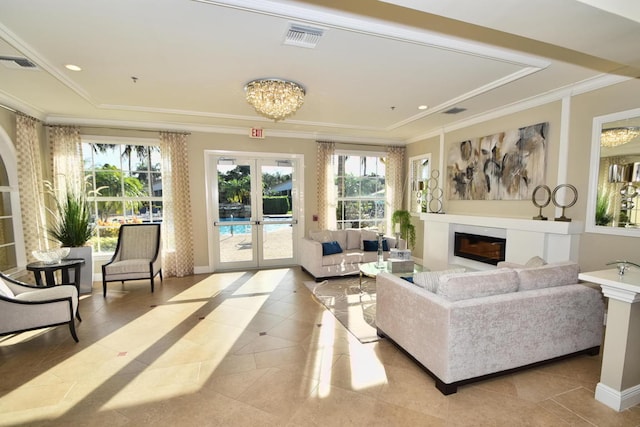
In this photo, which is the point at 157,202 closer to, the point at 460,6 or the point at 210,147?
the point at 210,147

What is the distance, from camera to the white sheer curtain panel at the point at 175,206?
520 cm

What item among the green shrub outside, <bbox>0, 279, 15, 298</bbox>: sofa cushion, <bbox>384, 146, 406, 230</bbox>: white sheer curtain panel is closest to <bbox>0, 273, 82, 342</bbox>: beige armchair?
<bbox>0, 279, 15, 298</bbox>: sofa cushion

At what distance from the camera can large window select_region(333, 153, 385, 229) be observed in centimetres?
648

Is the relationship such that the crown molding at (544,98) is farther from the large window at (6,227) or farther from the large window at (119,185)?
the large window at (6,227)

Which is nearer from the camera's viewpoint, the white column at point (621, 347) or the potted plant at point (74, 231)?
the white column at point (621, 347)

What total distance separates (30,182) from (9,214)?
56cm

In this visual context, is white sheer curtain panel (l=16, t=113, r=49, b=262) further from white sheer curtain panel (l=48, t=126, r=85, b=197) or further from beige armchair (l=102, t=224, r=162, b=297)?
beige armchair (l=102, t=224, r=162, b=297)

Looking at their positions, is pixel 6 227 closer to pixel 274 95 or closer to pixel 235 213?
pixel 235 213

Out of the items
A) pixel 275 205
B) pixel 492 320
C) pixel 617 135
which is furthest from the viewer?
pixel 275 205

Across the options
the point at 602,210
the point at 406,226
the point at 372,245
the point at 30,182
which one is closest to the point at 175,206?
the point at 30,182

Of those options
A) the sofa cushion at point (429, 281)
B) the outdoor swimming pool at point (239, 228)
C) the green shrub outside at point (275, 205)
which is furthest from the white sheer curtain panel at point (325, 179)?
the sofa cushion at point (429, 281)

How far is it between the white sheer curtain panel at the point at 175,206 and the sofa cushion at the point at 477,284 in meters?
4.54

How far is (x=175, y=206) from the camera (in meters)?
5.23

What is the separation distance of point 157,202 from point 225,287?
7.10ft
